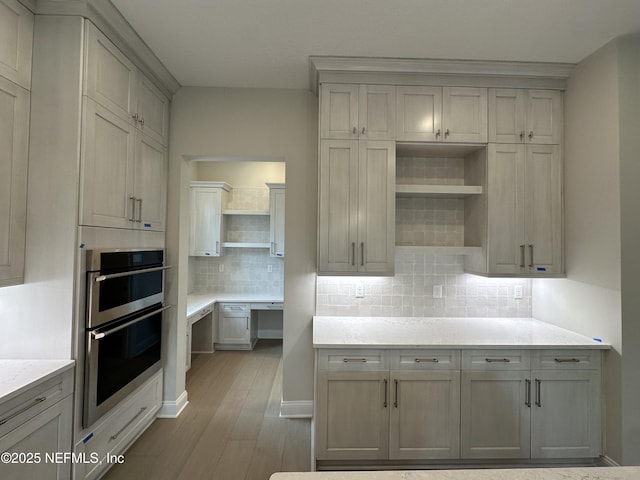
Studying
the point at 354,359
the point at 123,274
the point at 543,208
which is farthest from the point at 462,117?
the point at 123,274

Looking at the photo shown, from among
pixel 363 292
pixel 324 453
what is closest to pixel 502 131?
pixel 363 292

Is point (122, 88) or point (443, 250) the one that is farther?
point (443, 250)

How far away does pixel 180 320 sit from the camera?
114 inches

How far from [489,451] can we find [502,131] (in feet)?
7.47

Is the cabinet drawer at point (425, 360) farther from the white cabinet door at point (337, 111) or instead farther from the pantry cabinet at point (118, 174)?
the pantry cabinet at point (118, 174)

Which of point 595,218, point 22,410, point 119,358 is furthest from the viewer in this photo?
point 595,218

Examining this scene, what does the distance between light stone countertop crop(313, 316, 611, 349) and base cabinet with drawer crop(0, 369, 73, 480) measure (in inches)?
54.8

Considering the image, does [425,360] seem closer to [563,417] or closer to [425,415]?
[425,415]

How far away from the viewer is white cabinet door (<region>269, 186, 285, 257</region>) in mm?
4902

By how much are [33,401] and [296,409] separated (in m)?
1.88

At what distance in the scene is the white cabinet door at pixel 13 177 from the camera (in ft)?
5.41

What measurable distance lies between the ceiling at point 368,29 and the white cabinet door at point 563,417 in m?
2.21

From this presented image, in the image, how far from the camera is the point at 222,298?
4637 millimetres

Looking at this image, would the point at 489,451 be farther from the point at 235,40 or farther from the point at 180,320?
the point at 235,40
